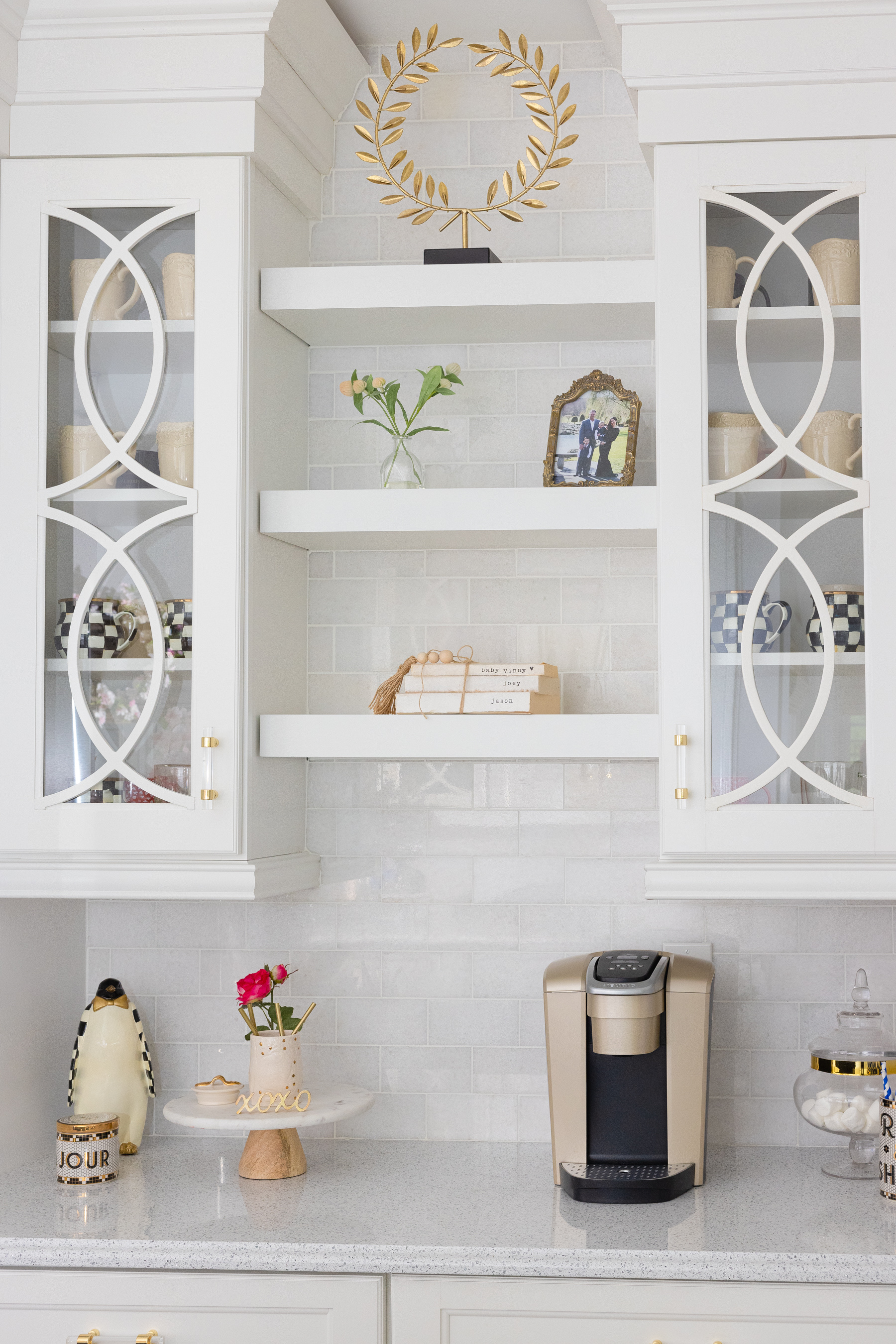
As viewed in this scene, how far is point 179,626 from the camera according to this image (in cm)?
201

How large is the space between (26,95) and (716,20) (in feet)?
3.78

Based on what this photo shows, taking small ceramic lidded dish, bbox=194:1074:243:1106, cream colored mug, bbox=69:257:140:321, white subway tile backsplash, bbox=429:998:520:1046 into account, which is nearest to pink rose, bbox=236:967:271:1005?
small ceramic lidded dish, bbox=194:1074:243:1106

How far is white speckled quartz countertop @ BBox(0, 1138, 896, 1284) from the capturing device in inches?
66.3

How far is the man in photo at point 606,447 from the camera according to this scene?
215 centimetres

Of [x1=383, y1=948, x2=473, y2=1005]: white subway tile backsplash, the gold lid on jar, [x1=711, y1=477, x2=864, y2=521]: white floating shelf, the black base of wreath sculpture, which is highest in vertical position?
the black base of wreath sculpture

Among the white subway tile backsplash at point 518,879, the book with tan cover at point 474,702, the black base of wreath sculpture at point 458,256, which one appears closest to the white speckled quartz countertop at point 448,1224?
the white subway tile backsplash at point 518,879

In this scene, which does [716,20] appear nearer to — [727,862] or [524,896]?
[727,862]

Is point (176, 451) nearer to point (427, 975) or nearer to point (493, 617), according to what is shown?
point (493, 617)

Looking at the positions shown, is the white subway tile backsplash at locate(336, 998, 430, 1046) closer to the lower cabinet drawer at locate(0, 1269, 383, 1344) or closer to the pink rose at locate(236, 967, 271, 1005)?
the pink rose at locate(236, 967, 271, 1005)

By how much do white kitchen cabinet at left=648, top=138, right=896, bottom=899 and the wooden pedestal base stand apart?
2.49ft

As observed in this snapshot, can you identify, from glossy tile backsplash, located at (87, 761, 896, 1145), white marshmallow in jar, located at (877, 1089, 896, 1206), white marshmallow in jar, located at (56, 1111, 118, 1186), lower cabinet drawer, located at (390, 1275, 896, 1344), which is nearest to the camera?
lower cabinet drawer, located at (390, 1275, 896, 1344)

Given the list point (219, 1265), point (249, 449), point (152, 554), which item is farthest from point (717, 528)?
point (219, 1265)

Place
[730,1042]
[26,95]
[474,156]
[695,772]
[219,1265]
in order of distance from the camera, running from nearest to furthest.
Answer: [219,1265], [695,772], [26,95], [730,1042], [474,156]

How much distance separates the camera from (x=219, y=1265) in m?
1.73
